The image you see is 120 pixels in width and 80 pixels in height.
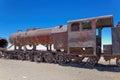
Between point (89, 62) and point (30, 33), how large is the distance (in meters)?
9.22

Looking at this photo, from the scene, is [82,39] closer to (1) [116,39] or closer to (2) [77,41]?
(2) [77,41]

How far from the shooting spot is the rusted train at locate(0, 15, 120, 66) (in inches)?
568

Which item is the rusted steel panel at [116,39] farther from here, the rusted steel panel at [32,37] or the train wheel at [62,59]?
the rusted steel panel at [32,37]

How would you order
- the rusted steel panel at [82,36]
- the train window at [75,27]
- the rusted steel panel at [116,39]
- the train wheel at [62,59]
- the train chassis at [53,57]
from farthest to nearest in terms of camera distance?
the train wheel at [62,59]
the train window at [75,27]
the train chassis at [53,57]
the rusted steel panel at [82,36]
the rusted steel panel at [116,39]

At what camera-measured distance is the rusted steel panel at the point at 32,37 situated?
19.7 meters

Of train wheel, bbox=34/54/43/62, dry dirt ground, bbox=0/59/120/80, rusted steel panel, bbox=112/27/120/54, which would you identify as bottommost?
dry dirt ground, bbox=0/59/120/80

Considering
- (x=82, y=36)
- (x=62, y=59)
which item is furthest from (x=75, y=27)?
(x=62, y=59)

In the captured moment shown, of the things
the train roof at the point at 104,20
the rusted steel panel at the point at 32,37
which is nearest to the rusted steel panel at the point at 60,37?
the rusted steel panel at the point at 32,37

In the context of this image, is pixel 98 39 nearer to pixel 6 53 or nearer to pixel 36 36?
pixel 36 36

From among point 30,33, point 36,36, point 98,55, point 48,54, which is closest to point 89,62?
point 98,55

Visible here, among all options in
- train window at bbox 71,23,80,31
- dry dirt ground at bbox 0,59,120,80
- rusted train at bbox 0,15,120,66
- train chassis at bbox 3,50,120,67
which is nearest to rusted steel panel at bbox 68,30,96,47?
rusted train at bbox 0,15,120,66

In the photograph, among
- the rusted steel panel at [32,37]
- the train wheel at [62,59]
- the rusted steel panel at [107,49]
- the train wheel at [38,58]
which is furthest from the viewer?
the train wheel at [38,58]

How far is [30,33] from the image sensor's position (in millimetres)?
22484

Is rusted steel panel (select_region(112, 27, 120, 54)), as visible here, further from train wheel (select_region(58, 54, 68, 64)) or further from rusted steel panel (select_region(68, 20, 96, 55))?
train wheel (select_region(58, 54, 68, 64))
